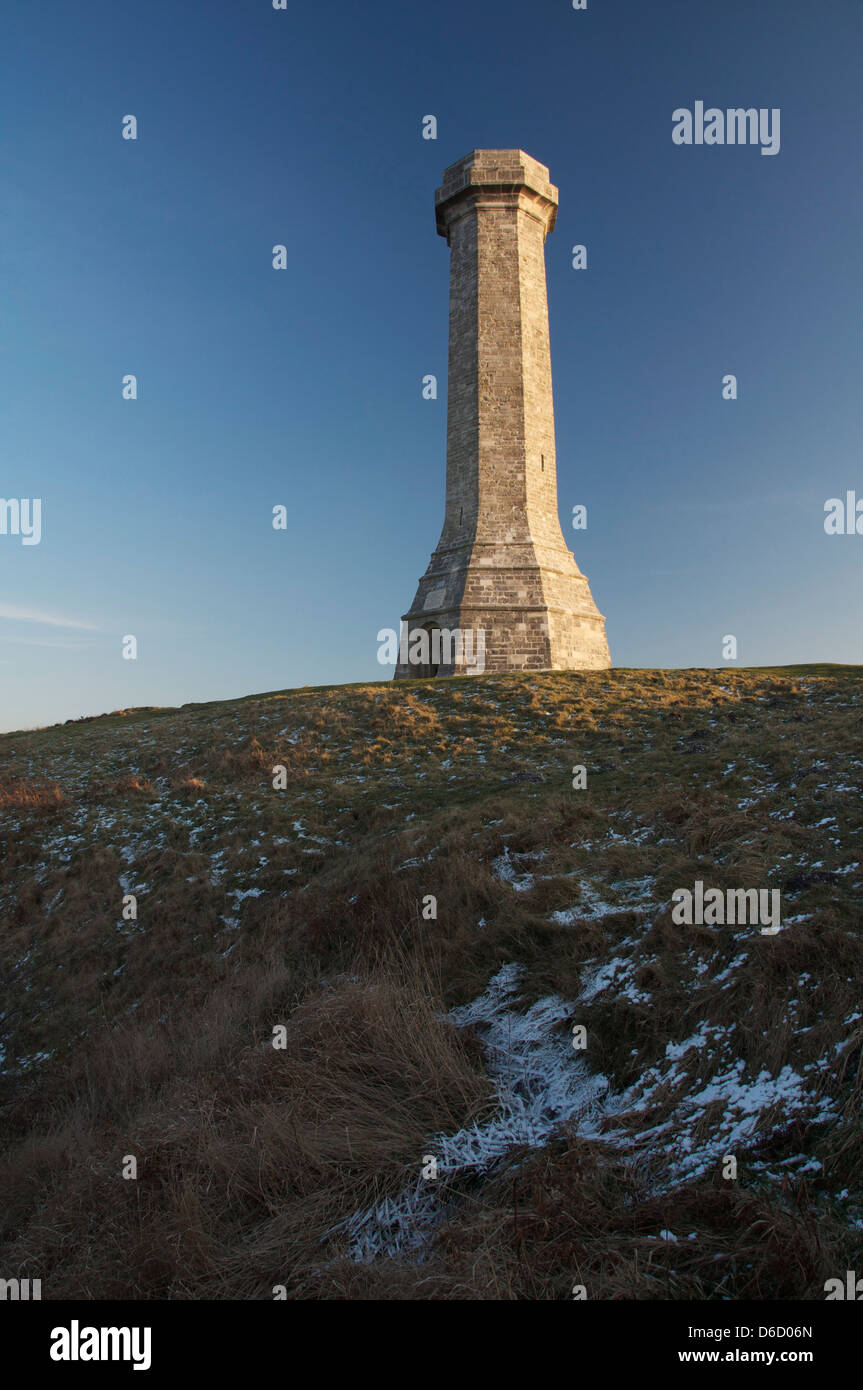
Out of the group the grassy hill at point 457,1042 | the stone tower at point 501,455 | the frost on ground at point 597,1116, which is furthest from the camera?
the stone tower at point 501,455

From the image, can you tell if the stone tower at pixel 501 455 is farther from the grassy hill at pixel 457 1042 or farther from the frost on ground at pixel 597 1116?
the frost on ground at pixel 597 1116

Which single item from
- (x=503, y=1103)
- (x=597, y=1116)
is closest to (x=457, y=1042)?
(x=503, y=1103)

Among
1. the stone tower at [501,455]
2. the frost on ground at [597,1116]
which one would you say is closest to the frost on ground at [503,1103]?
the frost on ground at [597,1116]

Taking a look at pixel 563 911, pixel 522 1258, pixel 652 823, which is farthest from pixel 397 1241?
pixel 652 823

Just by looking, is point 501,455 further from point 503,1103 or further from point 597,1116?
point 597,1116

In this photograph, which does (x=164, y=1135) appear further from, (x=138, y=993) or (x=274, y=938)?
(x=138, y=993)

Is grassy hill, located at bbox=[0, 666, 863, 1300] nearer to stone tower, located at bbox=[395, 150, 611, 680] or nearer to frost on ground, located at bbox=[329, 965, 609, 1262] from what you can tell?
frost on ground, located at bbox=[329, 965, 609, 1262]
